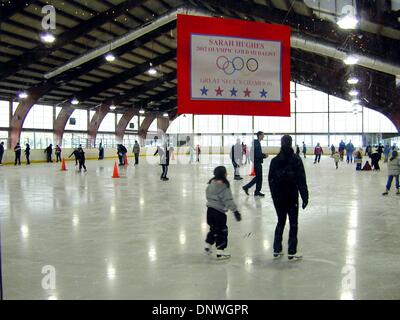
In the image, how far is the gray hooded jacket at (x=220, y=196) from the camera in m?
4.81

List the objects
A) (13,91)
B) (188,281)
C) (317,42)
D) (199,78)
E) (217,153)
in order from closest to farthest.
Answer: (188,281) → (199,78) → (317,42) → (13,91) → (217,153)

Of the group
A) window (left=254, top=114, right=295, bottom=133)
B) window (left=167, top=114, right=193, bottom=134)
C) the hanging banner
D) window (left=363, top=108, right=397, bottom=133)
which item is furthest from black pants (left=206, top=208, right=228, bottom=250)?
window (left=167, top=114, right=193, bottom=134)

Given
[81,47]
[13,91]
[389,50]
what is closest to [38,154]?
[13,91]

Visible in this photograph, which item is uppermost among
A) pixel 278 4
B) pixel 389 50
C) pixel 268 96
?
pixel 278 4

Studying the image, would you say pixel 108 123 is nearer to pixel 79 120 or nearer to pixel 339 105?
pixel 79 120

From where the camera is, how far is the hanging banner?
204 inches

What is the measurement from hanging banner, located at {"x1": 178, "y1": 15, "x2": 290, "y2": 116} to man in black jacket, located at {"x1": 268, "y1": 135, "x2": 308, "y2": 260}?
32.3 inches

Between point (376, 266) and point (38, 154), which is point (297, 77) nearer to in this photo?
point (38, 154)

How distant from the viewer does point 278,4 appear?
1639 cm

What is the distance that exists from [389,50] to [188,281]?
14959 millimetres

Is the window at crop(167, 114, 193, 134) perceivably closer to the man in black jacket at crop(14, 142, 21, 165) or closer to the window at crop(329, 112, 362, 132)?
the window at crop(329, 112, 362, 132)

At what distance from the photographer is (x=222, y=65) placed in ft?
17.0

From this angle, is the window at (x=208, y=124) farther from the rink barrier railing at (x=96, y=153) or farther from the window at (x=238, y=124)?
the rink barrier railing at (x=96, y=153)

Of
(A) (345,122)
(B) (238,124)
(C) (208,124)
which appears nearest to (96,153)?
(C) (208,124)
